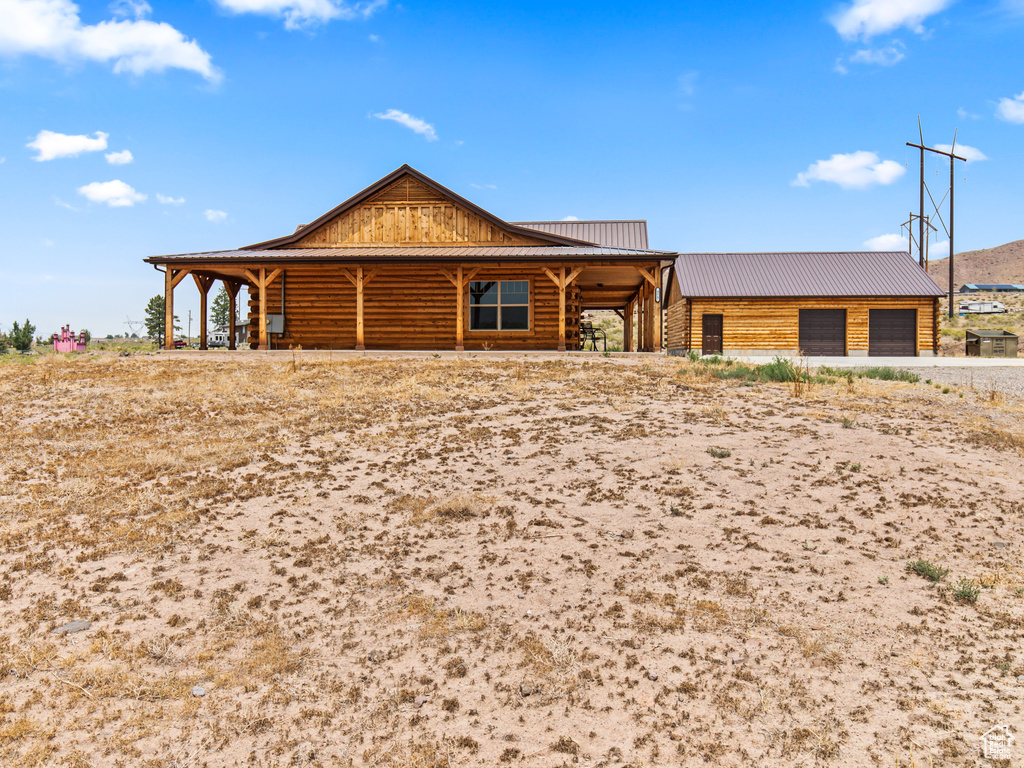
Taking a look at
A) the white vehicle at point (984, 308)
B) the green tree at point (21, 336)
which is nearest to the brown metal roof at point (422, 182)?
the green tree at point (21, 336)

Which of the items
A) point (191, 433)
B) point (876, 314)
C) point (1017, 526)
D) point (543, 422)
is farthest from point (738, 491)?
point (876, 314)

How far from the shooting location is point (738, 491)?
669 cm

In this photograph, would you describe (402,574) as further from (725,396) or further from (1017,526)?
(725,396)

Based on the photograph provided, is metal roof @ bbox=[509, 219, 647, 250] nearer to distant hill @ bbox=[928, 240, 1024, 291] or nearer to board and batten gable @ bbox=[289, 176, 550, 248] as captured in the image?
board and batten gable @ bbox=[289, 176, 550, 248]

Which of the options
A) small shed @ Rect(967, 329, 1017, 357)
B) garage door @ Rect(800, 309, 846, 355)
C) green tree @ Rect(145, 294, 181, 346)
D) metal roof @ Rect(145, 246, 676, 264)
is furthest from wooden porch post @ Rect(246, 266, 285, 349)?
green tree @ Rect(145, 294, 181, 346)

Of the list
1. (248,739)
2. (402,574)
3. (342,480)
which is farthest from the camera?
(342,480)

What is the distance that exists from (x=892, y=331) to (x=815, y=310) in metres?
3.60

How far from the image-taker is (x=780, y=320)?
30.3 meters

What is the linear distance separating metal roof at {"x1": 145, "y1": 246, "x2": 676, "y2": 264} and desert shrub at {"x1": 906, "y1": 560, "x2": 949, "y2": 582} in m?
13.6

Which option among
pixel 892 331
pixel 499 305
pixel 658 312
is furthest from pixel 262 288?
pixel 892 331

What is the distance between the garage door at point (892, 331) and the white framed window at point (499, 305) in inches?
735

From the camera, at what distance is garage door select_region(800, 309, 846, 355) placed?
30078mm

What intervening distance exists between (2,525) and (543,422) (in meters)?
6.30

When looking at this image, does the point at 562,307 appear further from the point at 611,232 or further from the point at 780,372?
the point at 611,232
